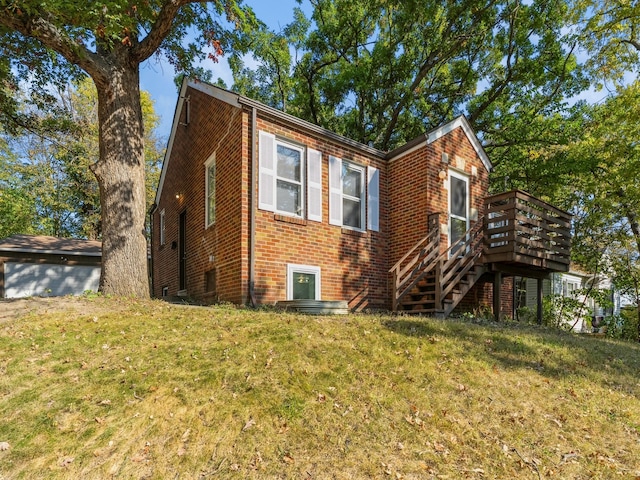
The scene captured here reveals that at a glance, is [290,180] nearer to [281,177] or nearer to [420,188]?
[281,177]

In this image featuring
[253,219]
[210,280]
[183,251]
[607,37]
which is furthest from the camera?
[607,37]

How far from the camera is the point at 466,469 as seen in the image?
3.18 m

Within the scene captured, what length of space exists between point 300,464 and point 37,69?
12.7m

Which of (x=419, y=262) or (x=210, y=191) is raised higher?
(x=210, y=191)

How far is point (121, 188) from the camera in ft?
25.8

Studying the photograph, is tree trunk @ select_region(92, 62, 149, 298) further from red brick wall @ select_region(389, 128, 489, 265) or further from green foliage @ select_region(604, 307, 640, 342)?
green foliage @ select_region(604, 307, 640, 342)

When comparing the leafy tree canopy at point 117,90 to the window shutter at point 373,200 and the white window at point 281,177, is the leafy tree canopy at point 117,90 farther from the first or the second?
the window shutter at point 373,200

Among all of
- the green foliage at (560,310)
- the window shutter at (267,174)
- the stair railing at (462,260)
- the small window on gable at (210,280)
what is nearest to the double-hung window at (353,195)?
the window shutter at (267,174)

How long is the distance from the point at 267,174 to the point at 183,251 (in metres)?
4.91

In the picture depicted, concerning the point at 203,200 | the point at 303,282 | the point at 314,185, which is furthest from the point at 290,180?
the point at 203,200

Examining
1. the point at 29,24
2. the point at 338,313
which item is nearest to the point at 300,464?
the point at 338,313

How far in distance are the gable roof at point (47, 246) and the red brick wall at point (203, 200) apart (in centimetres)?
460

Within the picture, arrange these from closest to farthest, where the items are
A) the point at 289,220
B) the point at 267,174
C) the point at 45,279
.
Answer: the point at 267,174 < the point at 289,220 < the point at 45,279

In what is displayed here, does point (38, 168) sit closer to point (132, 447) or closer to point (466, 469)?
point (132, 447)
